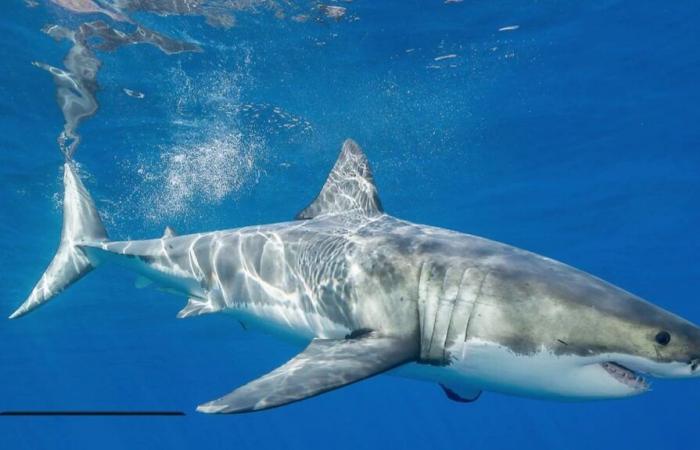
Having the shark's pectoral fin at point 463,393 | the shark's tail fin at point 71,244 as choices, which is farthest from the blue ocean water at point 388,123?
the shark's pectoral fin at point 463,393

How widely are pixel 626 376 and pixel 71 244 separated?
8168mm

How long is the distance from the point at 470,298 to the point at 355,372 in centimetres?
115

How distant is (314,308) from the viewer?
18.5 feet

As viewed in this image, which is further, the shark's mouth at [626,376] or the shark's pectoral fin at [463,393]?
the shark's pectoral fin at [463,393]

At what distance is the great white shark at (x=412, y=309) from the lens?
3.70 m

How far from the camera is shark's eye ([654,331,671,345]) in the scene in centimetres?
349

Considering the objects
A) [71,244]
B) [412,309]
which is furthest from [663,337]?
[71,244]

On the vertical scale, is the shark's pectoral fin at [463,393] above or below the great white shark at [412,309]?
below

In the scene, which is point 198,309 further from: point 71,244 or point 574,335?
point 574,335

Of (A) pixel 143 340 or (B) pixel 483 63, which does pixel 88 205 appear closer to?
(B) pixel 483 63

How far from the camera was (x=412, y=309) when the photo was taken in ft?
15.4

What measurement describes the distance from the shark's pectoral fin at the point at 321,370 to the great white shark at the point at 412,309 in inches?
0.5

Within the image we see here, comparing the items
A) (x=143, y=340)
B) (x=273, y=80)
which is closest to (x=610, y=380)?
(x=273, y=80)

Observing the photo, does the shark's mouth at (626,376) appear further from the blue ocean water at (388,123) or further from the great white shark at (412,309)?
the blue ocean water at (388,123)
